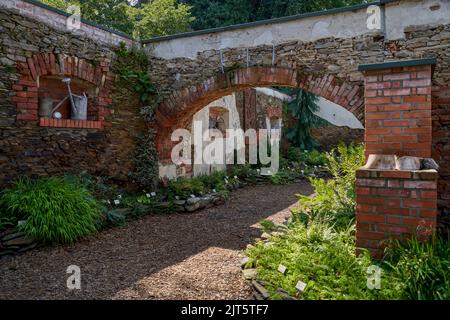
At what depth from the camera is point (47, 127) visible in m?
4.98

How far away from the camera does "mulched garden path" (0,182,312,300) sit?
117 inches

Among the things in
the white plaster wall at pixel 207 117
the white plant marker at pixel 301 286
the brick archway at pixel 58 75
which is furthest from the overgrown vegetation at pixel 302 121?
the white plant marker at pixel 301 286

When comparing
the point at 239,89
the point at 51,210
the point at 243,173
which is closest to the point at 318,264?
the point at 51,210

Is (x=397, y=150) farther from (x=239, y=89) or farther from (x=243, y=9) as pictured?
(x=243, y=9)

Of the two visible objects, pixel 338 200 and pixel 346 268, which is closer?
pixel 346 268

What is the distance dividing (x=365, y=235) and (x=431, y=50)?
2.85m

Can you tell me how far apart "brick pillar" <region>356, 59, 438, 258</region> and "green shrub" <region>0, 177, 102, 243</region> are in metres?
3.45

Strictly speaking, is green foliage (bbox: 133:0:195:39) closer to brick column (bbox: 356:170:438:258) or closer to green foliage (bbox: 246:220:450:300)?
green foliage (bbox: 246:220:450:300)

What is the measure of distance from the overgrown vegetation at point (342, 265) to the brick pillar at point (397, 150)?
18 cm

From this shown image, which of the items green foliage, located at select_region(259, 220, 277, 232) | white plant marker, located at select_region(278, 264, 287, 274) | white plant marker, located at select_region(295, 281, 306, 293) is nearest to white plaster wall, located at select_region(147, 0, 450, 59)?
green foliage, located at select_region(259, 220, 277, 232)

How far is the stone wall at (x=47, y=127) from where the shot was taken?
450 centimetres

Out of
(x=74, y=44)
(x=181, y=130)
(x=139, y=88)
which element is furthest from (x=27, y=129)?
(x=181, y=130)

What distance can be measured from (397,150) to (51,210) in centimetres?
409
